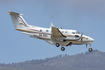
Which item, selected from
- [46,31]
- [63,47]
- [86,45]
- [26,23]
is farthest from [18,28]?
[86,45]

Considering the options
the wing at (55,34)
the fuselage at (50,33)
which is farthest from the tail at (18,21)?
the wing at (55,34)

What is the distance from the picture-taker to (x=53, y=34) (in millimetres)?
63469

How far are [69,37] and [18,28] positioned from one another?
12710 millimetres

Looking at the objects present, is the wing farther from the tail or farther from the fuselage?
the tail

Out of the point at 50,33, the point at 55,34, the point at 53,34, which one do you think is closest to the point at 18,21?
the point at 50,33

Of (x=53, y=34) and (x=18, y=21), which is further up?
(x=18, y=21)

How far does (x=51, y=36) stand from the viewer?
6431 centimetres

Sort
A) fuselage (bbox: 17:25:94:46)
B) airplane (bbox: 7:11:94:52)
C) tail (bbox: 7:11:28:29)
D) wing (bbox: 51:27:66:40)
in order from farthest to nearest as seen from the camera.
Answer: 1. tail (bbox: 7:11:28:29)
2. fuselage (bbox: 17:25:94:46)
3. airplane (bbox: 7:11:94:52)
4. wing (bbox: 51:27:66:40)

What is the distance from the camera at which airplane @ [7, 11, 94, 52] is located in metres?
63.4

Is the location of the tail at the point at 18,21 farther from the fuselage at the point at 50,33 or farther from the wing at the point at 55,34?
the wing at the point at 55,34

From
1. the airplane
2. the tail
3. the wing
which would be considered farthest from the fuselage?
the tail

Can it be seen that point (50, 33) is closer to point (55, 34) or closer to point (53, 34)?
point (53, 34)

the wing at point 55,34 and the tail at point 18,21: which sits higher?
the tail at point 18,21

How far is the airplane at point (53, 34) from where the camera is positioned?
63.4 meters
